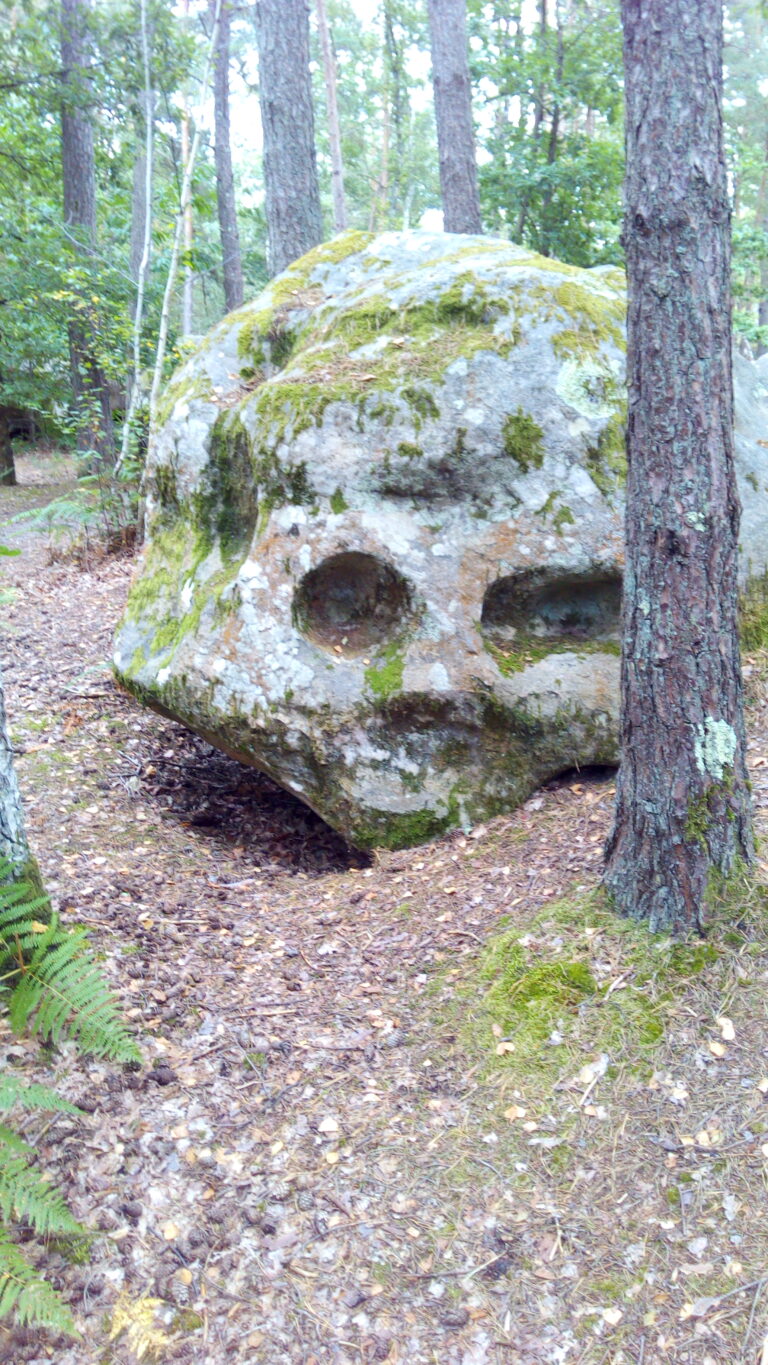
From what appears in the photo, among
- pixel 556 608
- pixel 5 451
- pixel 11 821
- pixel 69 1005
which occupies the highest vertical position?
pixel 5 451

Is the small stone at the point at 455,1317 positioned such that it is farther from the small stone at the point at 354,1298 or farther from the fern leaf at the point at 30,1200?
the fern leaf at the point at 30,1200

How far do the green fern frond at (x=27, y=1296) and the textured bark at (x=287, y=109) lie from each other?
8412mm

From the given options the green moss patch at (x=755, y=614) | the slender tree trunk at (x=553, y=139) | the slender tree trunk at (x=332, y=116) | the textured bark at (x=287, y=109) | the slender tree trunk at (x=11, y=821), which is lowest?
the slender tree trunk at (x=11, y=821)

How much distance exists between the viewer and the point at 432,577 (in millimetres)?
4434

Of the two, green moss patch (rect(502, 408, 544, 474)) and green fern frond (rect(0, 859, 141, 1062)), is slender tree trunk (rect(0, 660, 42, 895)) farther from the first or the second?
green moss patch (rect(502, 408, 544, 474))

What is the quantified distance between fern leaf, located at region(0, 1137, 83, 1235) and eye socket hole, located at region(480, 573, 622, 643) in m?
3.15

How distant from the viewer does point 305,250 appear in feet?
28.0

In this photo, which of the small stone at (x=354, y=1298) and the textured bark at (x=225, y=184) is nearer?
the small stone at (x=354, y=1298)

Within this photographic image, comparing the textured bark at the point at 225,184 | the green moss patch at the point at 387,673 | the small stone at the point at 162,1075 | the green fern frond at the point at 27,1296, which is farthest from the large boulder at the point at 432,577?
the textured bark at the point at 225,184

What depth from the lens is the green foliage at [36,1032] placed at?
6.68ft

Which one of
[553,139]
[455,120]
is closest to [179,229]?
[455,120]

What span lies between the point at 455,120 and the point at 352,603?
844 cm

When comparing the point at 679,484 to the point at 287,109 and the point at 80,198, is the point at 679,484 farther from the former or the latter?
Answer: the point at 80,198

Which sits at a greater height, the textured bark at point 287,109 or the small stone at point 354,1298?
the textured bark at point 287,109
